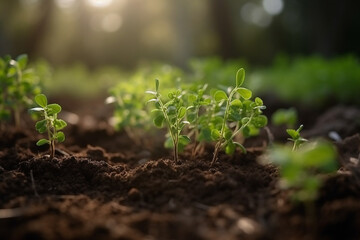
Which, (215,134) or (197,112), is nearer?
(215,134)

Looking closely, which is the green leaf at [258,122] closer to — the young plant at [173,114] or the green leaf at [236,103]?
the green leaf at [236,103]

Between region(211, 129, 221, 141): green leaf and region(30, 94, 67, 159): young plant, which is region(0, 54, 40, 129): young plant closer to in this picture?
region(30, 94, 67, 159): young plant

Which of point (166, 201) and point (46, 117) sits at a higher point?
point (46, 117)

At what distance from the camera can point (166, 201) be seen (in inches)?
76.9

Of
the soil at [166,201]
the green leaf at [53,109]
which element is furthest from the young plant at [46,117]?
the soil at [166,201]

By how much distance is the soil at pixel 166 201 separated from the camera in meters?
1.60

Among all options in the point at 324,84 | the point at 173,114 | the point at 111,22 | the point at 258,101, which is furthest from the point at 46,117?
the point at 111,22

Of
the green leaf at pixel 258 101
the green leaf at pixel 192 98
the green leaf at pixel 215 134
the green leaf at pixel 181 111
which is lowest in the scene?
the green leaf at pixel 215 134

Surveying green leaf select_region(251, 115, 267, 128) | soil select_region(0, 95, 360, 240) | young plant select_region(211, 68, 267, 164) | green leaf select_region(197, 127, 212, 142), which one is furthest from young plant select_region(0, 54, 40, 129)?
green leaf select_region(251, 115, 267, 128)

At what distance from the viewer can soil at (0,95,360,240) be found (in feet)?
5.24

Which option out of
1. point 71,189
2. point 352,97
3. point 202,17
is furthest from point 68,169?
point 202,17

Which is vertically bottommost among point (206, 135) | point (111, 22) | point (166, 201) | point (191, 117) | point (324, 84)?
point (111, 22)

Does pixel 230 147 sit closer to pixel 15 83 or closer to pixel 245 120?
pixel 245 120

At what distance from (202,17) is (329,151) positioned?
22.1 metres
